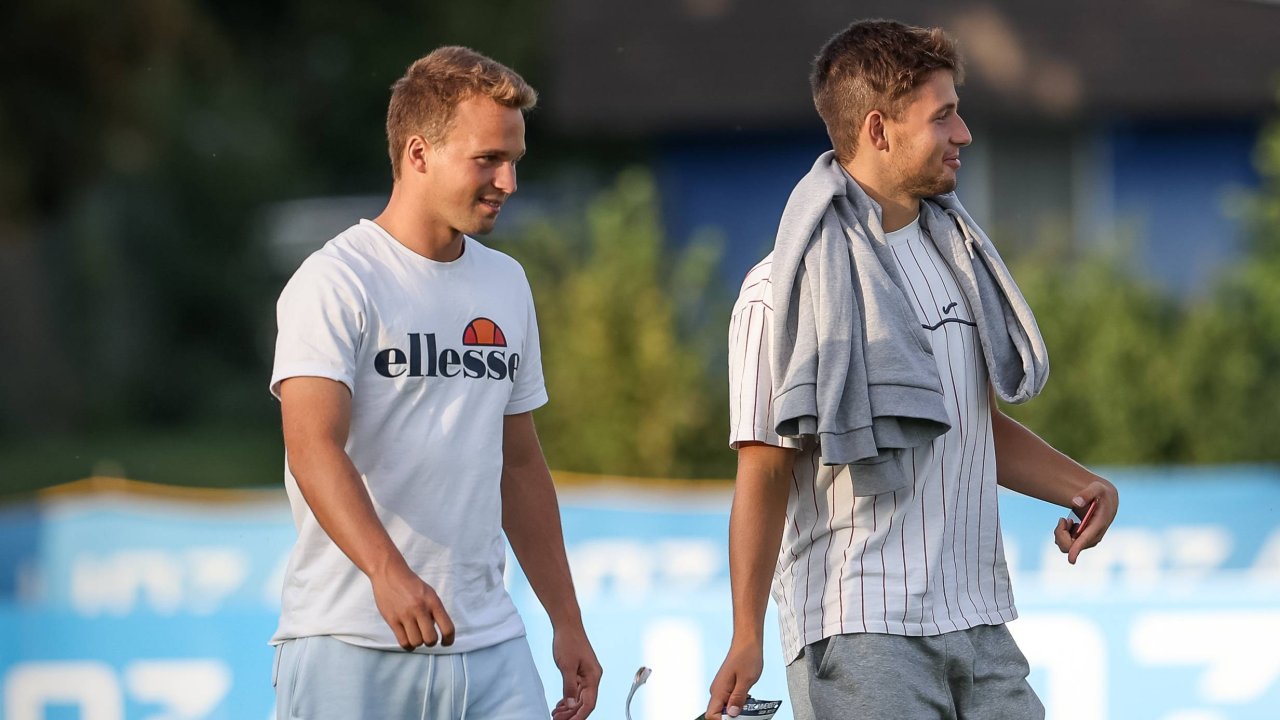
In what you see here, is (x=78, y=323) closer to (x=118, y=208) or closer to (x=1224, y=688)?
(x=118, y=208)

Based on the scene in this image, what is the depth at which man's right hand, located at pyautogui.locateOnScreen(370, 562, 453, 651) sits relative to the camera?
296 cm

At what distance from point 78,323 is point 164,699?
3105 cm

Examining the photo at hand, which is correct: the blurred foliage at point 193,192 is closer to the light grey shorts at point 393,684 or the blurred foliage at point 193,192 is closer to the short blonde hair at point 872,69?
the short blonde hair at point 872,69

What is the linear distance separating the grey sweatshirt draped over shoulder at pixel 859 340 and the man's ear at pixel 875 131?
0.09 meters

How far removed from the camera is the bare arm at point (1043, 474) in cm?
358

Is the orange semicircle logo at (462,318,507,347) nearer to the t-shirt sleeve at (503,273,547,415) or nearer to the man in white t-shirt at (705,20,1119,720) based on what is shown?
the t-shirt sleeve at (503,273,547,415)

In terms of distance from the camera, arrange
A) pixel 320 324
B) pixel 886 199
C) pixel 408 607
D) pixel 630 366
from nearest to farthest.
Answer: pixel 408 607 < pixel 320 324 < pixel 886 199 < pixel 630 366

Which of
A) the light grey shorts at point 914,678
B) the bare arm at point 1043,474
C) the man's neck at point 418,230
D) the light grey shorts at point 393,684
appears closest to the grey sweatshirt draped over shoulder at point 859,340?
the bare arm at point 1043,474

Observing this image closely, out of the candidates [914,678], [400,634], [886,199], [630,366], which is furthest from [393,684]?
[630,366]

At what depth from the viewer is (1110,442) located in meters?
11.5

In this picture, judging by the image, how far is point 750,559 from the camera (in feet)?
10.9

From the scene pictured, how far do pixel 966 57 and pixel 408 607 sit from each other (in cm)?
1363

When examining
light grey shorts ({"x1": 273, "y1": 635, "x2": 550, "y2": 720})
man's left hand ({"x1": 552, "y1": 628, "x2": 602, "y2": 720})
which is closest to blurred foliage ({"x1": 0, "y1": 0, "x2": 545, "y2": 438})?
man's left hand ({"x1": 552, "y1": 628, "x2": 602, "y2": 720})

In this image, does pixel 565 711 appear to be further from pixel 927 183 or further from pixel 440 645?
pixel 927 183
